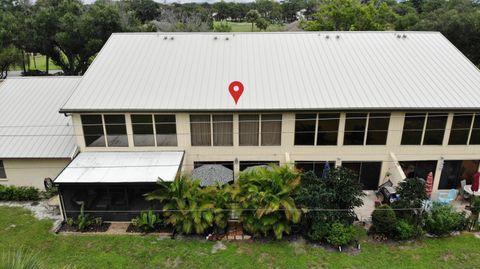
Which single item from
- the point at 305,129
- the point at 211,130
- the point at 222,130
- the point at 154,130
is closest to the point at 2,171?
the point at 154,130

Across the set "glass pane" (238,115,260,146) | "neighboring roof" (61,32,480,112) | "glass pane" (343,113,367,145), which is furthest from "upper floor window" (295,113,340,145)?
"glass pane" (238,115,260,146)

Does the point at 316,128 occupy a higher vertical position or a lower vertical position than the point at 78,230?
higher

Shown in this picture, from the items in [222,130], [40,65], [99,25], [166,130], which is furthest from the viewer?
[40,65]

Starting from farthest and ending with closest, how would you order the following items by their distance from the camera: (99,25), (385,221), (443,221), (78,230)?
(99,25) < (78,230) < (443,221) < (385,221)

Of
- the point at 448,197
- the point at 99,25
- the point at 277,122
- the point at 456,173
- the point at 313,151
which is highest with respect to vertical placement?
the point at 99,25

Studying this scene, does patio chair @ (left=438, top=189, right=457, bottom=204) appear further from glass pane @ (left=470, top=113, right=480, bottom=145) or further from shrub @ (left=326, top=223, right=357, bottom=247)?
shrub @ (left=326, top=223, right=357, bottom=247)

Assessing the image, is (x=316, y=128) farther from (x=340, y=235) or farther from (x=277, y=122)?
(x=340, y=235)
